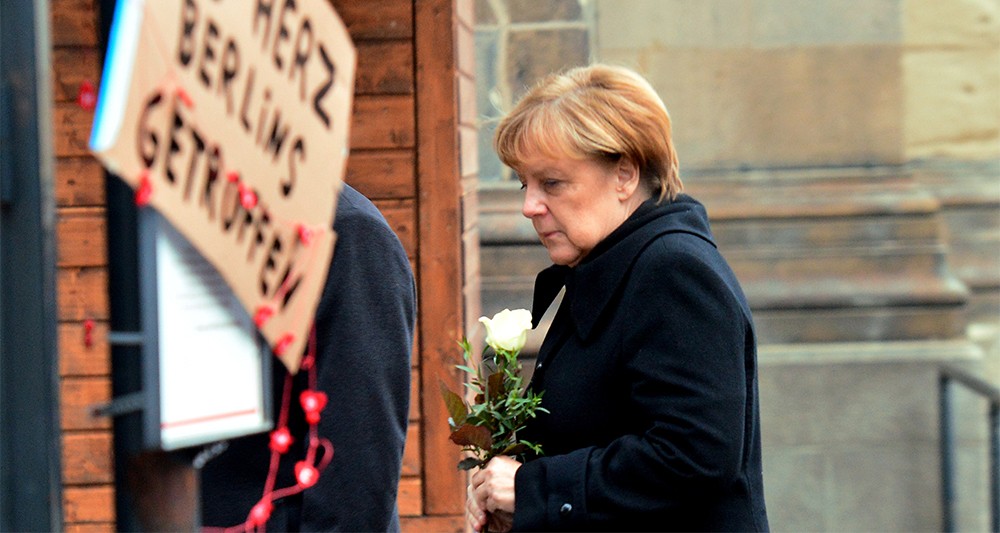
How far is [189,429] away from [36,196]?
241 millimetres

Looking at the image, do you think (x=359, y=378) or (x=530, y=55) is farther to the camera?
(x=530, y=55)

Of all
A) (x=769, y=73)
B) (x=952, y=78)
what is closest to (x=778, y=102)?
(x=769, y=73)

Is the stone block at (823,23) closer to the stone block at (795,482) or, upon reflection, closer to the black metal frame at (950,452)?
the black metal frame at (950,452)

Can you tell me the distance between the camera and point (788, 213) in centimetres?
630

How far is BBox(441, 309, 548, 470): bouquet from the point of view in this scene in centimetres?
226

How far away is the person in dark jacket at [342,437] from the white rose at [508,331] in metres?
0.38

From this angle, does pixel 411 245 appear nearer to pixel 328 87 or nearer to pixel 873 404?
pixel 328 87

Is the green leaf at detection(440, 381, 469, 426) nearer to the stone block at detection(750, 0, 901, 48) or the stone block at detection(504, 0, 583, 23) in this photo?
the stone block at detection(504, 0, 583, 23)

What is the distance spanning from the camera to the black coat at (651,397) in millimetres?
2068

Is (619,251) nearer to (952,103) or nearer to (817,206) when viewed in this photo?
(817,206)

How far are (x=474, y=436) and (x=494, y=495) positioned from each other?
105 millimetres

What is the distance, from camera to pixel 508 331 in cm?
234

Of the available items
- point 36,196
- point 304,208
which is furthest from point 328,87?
point 36,196

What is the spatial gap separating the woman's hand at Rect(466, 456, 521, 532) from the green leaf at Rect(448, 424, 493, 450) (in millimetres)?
35
